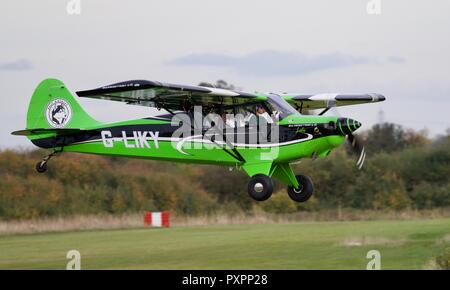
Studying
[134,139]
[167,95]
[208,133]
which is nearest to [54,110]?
[134,139]

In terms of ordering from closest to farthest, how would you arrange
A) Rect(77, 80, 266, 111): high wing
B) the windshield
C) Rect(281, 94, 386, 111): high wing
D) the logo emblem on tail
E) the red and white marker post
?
Rect(77, 80, 266, 111): high wing → the windshield → Rect(281, 94, 386, 111): high wing → the logo emblem on tail → the red and white marker post

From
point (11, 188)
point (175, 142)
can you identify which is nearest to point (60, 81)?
point (175, 142)

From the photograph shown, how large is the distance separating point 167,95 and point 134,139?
1.98m

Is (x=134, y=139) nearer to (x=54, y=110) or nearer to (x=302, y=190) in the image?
(x=54, y=110)

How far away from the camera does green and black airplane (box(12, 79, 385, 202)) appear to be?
72.0 feet

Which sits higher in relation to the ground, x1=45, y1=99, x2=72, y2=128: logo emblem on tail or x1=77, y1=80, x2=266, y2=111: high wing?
x1=77, y1=80, x2=266, y2=111: high wing

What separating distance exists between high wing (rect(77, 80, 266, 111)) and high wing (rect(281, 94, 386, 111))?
2623 mm

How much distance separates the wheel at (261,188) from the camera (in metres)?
21.9

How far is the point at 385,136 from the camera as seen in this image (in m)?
50.5

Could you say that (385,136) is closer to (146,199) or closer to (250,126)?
(146,199)

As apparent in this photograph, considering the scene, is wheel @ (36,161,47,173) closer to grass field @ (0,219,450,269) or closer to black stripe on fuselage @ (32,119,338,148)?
black stripe on fuselage @ (32,119,338,148)

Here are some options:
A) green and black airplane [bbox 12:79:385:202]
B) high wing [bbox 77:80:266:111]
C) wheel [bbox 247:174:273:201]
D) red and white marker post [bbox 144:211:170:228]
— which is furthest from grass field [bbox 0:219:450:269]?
high wing [bbox 77:80:266:111]

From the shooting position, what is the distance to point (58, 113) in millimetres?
25531

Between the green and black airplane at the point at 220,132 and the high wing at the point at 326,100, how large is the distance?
0.12ft
